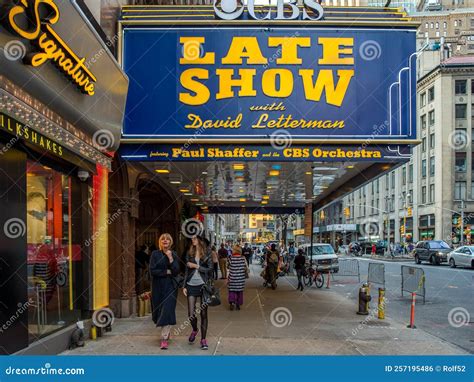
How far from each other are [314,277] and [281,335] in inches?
458

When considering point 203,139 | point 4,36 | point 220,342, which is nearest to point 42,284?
point 220,342

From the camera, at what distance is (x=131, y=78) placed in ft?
36.0

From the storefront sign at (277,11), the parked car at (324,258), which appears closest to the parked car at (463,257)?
the parked car at (324,258)

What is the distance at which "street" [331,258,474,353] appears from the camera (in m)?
11.1

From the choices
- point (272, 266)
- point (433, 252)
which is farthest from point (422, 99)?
point (272, 266)

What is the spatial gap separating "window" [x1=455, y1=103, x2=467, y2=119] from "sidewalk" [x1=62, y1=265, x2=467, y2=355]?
59713mm

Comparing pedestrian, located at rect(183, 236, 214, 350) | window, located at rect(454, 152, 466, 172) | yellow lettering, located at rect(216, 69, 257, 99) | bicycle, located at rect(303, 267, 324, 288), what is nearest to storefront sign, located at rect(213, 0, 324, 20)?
yellow lettering, located at rect(216, 69, 257, 99)

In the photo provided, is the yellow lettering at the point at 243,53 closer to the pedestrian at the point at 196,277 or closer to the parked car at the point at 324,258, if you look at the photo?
the pedestrian at the point at 196,277

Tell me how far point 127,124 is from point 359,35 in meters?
5.10

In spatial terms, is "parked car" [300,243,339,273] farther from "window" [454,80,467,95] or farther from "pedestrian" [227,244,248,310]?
"window" [454,80,467,95]

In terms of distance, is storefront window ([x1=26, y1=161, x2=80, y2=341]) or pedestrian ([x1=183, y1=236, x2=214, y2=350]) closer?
storefront window ([x1=26, y1=161, x2=80, y2=341])

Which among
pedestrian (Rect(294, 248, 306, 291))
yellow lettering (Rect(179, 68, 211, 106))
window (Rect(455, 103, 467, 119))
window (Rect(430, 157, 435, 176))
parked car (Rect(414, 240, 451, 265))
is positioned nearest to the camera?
yellow lettering (Rect(179, 68, 211, 106))

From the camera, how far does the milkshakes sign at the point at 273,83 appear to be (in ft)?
35.6
